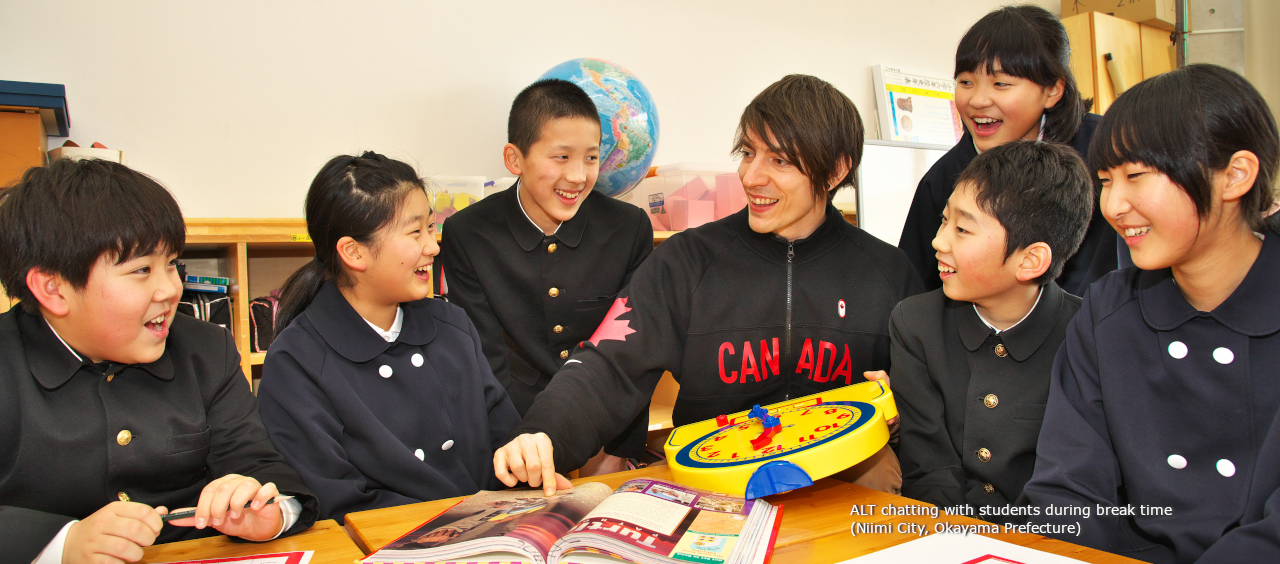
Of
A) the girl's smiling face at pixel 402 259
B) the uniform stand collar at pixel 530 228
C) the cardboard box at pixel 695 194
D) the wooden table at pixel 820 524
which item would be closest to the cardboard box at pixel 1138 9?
the cardboard box at pixel 695 194

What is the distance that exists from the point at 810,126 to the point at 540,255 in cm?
93

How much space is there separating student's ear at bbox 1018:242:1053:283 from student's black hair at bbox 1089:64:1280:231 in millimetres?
308

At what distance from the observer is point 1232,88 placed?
1.11m

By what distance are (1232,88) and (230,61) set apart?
9.98 feet

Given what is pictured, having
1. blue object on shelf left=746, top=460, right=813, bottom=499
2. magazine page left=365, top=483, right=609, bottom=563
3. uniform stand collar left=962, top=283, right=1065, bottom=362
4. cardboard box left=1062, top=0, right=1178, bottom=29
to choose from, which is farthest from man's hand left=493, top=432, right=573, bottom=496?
cardboard box left=1062, top=0, right=1178, bottom=29

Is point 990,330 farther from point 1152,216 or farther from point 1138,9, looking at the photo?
point 1138,9

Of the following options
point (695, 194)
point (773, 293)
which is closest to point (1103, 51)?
point (695, 194)

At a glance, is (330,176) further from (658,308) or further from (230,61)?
(230,61)

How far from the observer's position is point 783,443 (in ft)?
3.94

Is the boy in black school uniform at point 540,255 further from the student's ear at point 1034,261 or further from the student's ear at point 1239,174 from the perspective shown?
the student's ear at point 1239,174

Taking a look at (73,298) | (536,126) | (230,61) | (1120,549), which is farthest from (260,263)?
(1120,549)

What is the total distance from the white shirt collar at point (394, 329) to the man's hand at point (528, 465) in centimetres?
49

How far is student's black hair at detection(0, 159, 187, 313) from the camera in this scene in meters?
1.17

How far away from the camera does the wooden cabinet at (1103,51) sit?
15.5 ft
